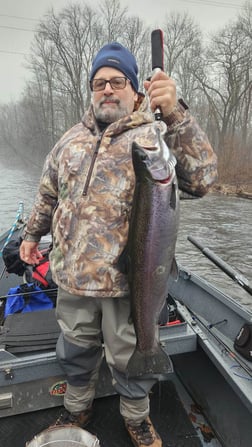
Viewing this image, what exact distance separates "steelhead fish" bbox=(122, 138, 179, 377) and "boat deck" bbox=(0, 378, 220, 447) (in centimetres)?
92

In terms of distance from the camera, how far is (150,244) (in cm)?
176

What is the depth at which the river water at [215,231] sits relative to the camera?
8210 millimetres

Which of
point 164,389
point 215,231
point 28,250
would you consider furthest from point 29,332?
point 215,231

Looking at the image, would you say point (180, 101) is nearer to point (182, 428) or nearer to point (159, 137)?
point (159, 137)

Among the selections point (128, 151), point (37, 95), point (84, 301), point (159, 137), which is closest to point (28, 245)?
point (84, 301)

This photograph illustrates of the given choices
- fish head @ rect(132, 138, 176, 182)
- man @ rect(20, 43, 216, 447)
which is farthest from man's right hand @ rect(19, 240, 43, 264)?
fish head @ rect(132, 138, 176, 182)

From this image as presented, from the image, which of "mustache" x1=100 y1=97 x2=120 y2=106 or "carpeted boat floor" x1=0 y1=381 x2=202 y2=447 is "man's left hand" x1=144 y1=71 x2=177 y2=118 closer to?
"mustache" x1=100 y1=97 x2=120 y2=106

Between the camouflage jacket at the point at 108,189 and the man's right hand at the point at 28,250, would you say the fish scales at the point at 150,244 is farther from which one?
the man's right hand at the point at 28,250

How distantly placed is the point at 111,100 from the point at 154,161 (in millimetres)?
720

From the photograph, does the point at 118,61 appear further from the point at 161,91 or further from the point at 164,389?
the point at 164,389

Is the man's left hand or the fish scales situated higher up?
the man's left hand

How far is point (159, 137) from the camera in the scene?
1693 millimetres

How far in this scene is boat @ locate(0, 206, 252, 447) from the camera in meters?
2.49

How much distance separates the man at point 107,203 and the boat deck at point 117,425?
0.34 metres
